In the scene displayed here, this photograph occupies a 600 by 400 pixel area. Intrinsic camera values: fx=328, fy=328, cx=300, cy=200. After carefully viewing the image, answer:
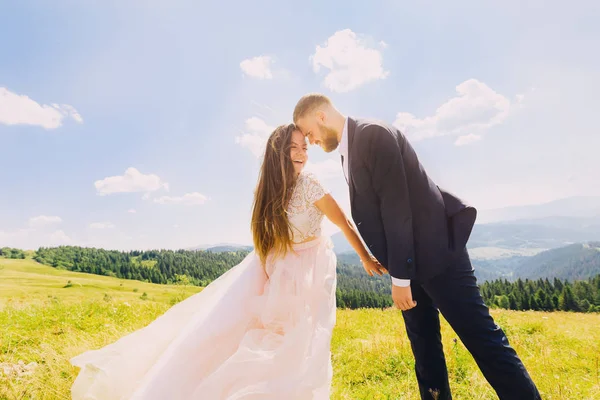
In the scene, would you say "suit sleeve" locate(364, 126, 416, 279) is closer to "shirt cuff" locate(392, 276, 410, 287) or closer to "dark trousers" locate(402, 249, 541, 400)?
"shirt cuff" locate(392, 276, 410, 287)

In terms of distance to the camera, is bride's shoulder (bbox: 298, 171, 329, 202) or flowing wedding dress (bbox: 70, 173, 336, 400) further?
bride's shoulder (bbox: 298, 171, 329, 202)

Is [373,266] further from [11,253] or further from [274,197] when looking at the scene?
[11,253]

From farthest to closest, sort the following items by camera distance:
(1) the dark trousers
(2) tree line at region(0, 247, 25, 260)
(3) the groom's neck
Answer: (2) tree line at region(0, 247, 25, 260), (3) the groom's neck, (1) the dark trousers

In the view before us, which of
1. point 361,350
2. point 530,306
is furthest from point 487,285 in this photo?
point 361,350

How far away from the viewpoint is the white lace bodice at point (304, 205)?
3705mm

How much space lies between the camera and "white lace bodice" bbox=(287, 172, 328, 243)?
12.2ft

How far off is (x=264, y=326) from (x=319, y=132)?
2.21 m

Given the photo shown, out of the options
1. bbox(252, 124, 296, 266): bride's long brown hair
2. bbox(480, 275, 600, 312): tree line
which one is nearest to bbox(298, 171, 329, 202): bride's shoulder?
bbox(252, 124, 296, 266): bride's long brown hair

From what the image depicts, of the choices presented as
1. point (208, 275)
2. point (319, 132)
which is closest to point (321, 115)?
point (319, 132)

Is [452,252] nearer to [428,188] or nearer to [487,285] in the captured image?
[428,188]

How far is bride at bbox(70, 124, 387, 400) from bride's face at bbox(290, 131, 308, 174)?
12 millimetres

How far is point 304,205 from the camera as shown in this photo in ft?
12.1

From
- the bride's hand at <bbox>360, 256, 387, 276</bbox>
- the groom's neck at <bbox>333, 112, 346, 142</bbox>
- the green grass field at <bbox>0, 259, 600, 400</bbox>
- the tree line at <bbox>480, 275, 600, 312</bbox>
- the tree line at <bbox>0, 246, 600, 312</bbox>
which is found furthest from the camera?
the tree line at <bbox>0, 246, 600, 312</bbox>

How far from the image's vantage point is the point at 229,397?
2.72 meters
